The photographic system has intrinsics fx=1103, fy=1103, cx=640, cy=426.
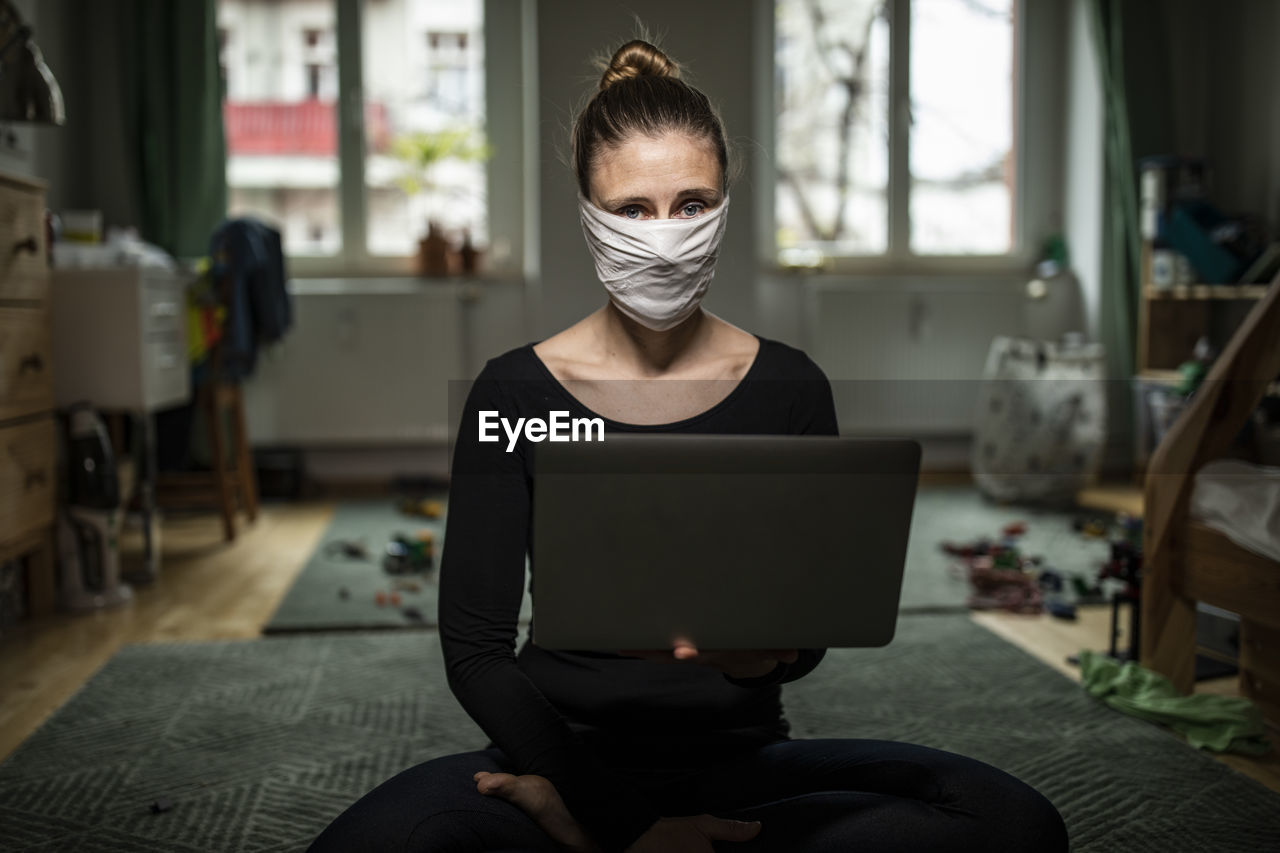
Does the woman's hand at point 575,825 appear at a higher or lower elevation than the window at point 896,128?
lower

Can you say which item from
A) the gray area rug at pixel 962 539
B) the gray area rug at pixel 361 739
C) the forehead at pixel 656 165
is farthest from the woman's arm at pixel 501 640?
the gray area rug at pixel 962 539

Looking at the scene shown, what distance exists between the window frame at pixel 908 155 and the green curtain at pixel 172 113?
2143 mm

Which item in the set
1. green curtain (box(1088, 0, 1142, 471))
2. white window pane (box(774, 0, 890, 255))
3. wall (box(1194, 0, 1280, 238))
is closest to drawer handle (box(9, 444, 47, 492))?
white window pane (box(774, 0, 890, 255))

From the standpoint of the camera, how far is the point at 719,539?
797mm

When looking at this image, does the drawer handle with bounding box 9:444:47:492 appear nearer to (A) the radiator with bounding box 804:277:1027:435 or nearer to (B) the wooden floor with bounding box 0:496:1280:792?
(B) the wooden floor with bounding box 0:496:1280:792

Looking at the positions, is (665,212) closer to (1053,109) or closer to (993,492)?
(993,492)

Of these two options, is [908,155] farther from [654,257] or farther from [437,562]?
[654,257]

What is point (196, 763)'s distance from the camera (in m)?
1.76

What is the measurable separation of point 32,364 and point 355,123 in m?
2.17

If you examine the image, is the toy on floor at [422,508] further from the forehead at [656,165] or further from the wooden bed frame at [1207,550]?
the forehead at [656,165]

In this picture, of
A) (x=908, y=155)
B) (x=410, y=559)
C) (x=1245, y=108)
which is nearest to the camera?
(x=410, y=559)

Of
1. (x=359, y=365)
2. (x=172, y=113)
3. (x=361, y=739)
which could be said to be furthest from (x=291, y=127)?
(x=361, y=739)

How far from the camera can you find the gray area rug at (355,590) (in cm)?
256

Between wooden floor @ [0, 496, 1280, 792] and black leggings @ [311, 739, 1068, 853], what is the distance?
98 cm
